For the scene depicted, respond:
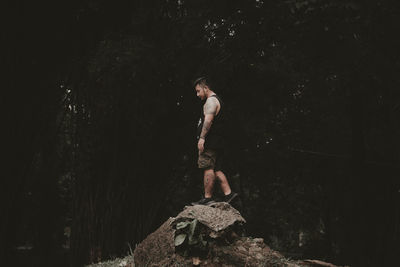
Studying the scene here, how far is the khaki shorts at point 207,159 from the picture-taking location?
255 inches

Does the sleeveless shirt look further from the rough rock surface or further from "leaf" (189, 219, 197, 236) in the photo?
"leaf" (189, 219, 197, 236)

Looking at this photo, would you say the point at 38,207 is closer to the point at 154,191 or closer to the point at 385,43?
the point at 154,191

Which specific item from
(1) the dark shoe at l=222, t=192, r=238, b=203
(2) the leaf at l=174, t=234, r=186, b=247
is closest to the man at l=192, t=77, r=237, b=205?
(1) the dark shoe at l=222, t=192, r=238, b=203

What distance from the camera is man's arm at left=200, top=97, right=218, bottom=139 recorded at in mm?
6422

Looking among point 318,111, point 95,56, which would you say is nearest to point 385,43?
point 318,111

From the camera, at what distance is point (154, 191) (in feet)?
33.8

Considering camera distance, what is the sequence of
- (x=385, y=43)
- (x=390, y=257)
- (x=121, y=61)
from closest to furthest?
1. (x=121, y=61)
2. (x=385, y=43)
3. (x=390, y=257)

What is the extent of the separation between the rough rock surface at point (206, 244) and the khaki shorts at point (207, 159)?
751 millimetres

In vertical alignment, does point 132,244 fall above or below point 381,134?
below

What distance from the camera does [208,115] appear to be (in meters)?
6.45

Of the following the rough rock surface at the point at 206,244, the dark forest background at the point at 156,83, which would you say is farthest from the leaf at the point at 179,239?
the dark forest background at the point at 156,83

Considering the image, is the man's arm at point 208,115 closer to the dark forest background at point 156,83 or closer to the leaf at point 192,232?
the leaf at point 192,232

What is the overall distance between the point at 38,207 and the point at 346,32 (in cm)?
1266

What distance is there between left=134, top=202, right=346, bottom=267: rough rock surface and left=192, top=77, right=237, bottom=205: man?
2.09ft
